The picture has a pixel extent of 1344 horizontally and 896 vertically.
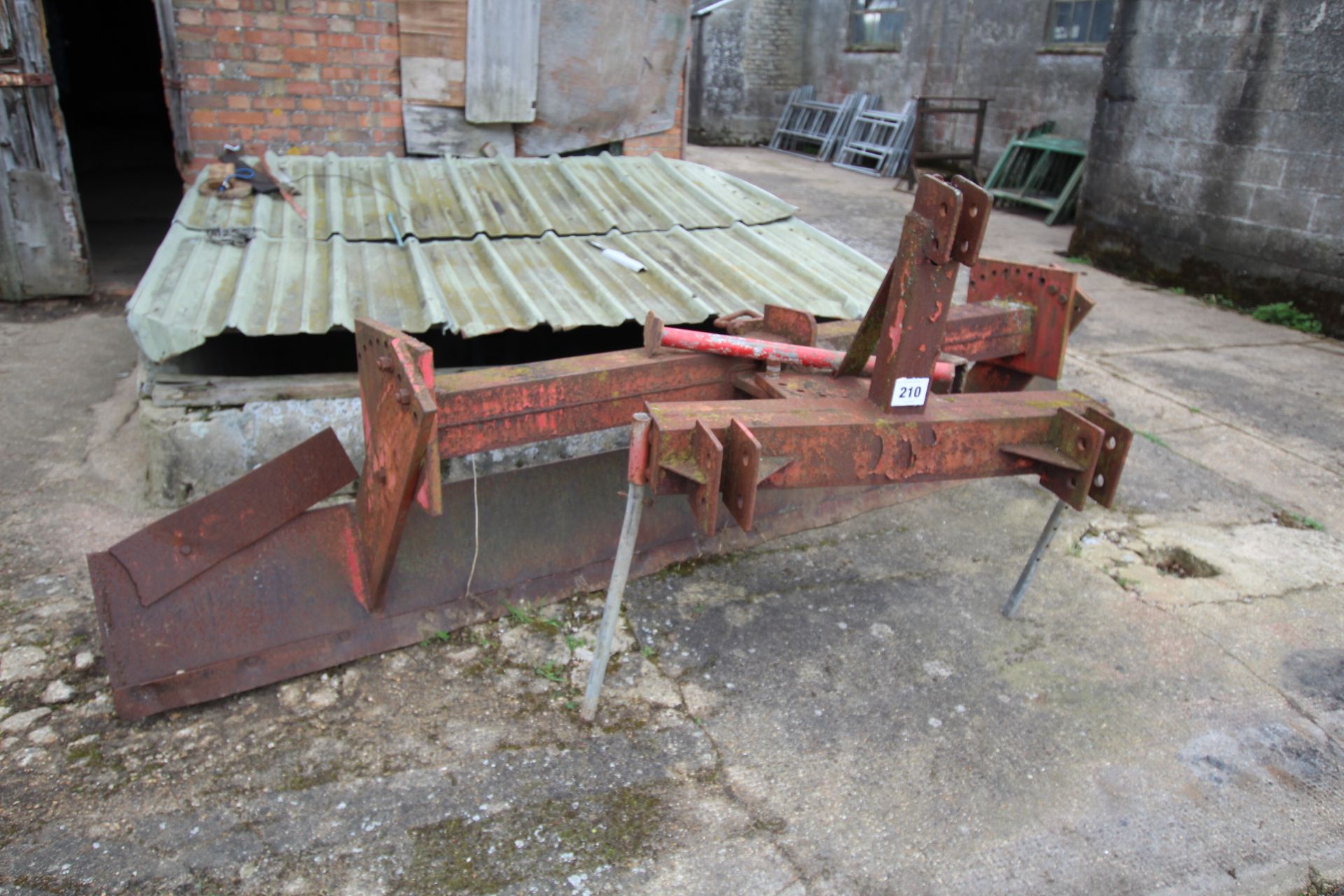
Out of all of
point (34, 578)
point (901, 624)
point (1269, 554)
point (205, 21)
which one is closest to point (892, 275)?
point (901, 624)

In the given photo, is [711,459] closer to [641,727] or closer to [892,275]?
[892,275]

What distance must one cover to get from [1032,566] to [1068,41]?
433 inches

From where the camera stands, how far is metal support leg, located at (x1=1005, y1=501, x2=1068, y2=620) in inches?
118

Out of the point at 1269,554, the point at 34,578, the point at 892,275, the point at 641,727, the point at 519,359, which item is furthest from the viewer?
the point at 519,359

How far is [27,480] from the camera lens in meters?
3.74

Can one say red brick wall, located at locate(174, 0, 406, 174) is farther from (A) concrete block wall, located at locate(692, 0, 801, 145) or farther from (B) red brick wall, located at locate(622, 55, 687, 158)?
(A) concrete block wall, located at locate(692, 0, 801, 145)

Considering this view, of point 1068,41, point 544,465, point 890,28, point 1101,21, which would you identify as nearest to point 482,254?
point 544,465

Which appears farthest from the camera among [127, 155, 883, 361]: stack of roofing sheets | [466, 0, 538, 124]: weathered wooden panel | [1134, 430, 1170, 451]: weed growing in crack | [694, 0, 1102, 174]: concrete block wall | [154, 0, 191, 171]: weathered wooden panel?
[694, 0, 1102, 174]: concrete block wall

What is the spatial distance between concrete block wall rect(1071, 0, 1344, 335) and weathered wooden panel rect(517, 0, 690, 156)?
4595 millimetres

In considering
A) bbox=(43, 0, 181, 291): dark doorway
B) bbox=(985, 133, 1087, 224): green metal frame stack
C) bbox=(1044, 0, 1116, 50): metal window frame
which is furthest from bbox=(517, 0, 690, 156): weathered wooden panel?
bbox=(1044, 0, 1116, 50): metal window frame

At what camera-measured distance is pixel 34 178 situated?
19.1 ft

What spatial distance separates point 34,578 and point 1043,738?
10.6ft

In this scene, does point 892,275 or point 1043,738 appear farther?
point 1043,738

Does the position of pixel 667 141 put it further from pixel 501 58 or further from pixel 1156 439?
pixel 1156 439
